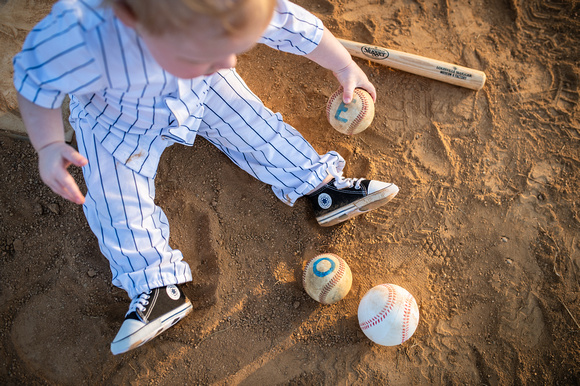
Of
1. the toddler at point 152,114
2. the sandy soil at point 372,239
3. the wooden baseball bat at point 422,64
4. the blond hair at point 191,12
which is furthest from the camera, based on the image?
Answer: the wooden baseball bat at point 422,64

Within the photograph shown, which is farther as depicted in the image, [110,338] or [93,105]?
[110,338]

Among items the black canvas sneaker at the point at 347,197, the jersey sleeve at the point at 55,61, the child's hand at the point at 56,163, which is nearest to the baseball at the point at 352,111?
the black canvas sneaker at the point at 347,197

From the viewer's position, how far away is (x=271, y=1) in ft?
3.72

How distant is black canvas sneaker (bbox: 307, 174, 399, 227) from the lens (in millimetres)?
2252

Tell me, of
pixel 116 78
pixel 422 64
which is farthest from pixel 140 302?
pixel 422 64

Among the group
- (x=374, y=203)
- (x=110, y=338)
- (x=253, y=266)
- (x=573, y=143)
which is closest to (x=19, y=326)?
(x=110, y=338)

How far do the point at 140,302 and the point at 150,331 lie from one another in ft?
0.55

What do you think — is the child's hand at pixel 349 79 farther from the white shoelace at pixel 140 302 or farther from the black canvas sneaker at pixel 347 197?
the white shoelace at pixel 140 302

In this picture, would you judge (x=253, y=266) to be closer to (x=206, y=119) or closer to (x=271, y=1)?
(x=206, y=119)

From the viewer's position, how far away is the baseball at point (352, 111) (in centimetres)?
228

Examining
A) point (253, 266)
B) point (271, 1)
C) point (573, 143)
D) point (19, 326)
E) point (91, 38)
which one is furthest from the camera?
point (573, 143)

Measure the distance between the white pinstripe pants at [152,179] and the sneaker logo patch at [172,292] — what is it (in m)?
0.05

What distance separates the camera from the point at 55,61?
1.37 metres

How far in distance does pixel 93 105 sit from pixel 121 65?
0.42 metres
